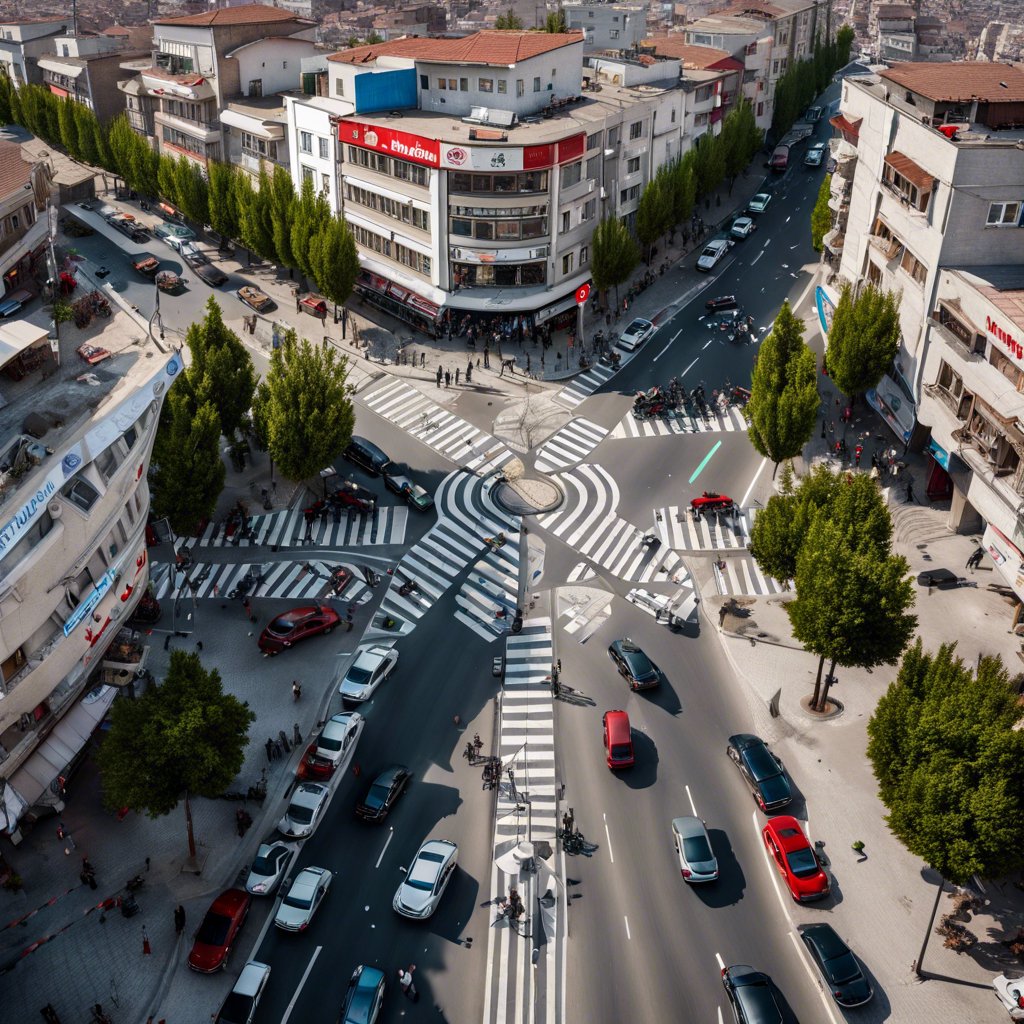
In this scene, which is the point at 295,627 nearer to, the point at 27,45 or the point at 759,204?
the point at 759,204

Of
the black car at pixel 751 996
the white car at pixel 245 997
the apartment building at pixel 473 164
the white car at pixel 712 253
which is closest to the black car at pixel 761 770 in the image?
the black car at pixel 751 996

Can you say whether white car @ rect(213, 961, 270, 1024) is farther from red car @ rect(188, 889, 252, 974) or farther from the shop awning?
the shop awning

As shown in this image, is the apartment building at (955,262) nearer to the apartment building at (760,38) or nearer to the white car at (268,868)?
the white car at (268,868)

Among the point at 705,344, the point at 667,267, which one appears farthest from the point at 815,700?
the point at 667,267

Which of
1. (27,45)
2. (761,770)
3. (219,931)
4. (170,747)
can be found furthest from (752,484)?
(27,45)

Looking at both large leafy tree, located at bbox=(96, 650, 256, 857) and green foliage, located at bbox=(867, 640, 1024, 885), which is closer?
green foliage, located at bbox=(867, 640, 1024, 885)

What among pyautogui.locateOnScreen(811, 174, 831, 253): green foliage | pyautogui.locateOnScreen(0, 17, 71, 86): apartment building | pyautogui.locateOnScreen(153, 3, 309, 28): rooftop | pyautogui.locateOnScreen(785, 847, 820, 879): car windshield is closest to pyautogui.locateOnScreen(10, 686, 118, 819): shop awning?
pyautogui.locateOnScreen(785, 847, 820, 879): car windshield

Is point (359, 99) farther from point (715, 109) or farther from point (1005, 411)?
point (1005, 411)

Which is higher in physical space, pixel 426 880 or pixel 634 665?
pixel 634 665
